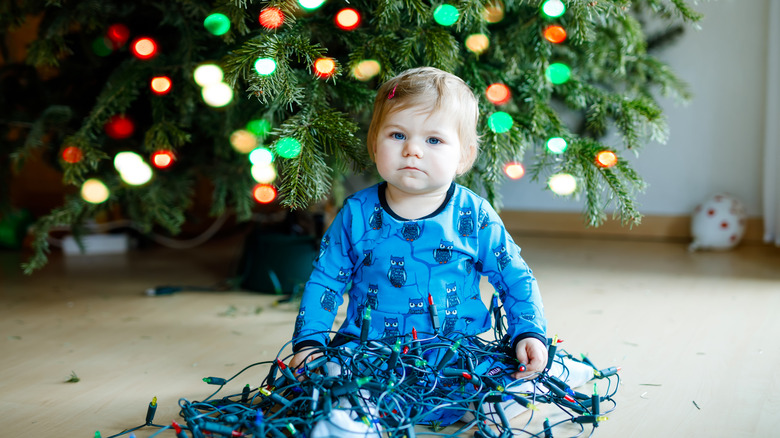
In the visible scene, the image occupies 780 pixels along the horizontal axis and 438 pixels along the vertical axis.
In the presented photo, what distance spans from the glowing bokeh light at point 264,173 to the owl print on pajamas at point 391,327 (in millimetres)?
356

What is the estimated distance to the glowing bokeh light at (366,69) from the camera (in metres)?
1.04

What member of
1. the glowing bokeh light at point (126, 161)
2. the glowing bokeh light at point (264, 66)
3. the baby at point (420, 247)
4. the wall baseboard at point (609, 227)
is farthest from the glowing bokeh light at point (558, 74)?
the wall baseboard at point (609, 227)

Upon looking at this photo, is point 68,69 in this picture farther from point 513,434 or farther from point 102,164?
point 513,434

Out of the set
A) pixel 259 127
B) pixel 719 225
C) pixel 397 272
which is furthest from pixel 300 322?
pixel 719 225

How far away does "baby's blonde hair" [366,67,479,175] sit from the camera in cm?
90

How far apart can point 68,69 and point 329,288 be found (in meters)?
0.94

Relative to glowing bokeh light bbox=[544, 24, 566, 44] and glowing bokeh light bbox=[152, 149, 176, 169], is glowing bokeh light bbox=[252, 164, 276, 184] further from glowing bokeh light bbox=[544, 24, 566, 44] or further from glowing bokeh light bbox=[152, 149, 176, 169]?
glowing bokeh light bbox=[544, 24, 566, 44]

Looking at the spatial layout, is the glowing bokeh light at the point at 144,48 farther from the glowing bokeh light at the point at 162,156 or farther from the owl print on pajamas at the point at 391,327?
the owl print on pajamas at the point at 391,327

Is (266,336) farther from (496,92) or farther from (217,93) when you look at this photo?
(496,92)

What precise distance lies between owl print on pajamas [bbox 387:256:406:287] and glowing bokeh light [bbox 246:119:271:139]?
333 millimetres

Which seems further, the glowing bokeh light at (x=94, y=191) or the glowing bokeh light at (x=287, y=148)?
the glowing bokeh light at (x=94, y=191)

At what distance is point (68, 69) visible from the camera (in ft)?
4.91

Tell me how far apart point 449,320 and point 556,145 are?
14.6 inches

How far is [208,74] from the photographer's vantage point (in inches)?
45.6
